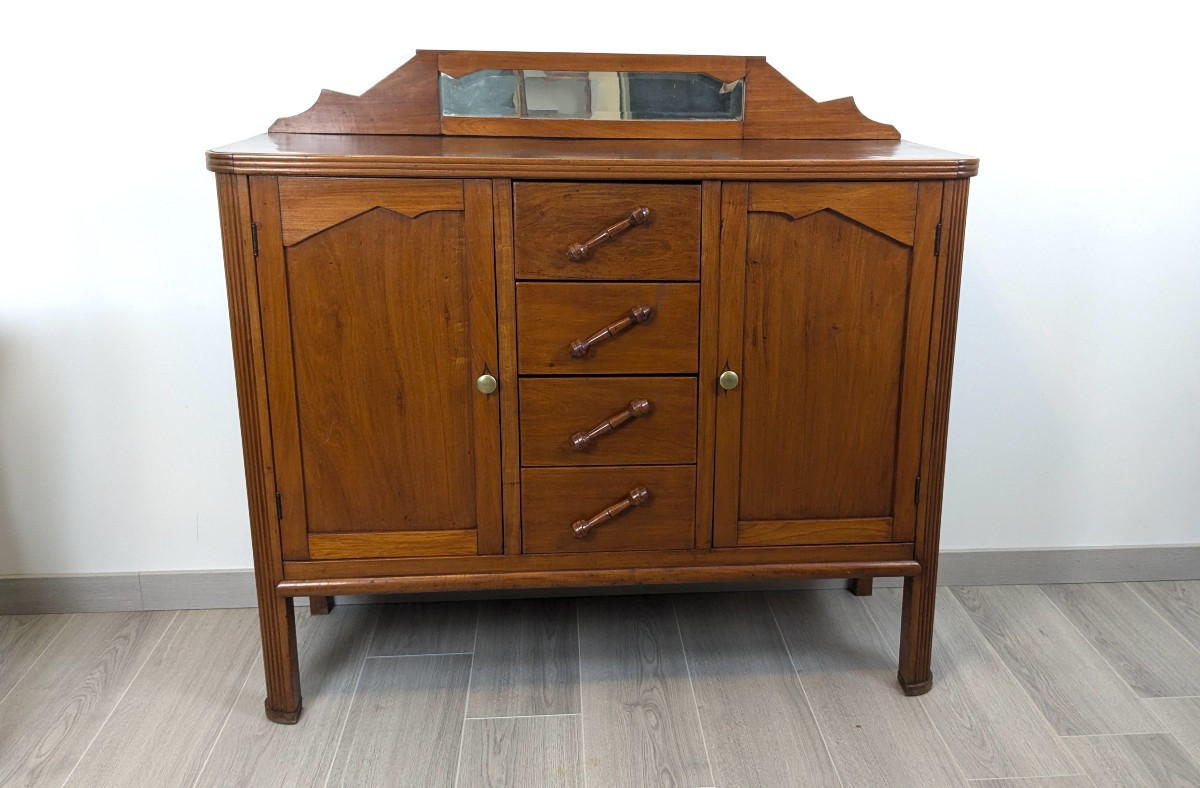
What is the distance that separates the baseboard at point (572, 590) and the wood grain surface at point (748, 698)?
112 millimetres

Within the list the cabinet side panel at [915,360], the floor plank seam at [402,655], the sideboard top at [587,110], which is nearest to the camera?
A: the cabinet side panel at [915,360]

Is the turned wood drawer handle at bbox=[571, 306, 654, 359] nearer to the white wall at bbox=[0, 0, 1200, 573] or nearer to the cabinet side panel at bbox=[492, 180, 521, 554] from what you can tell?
the cabinet side panel at bbox=[492, 180, 521, 554]

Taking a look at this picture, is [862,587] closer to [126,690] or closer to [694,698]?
[694,698]

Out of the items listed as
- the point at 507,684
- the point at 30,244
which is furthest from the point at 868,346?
the point at 30,244

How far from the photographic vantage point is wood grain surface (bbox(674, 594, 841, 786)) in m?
1.54

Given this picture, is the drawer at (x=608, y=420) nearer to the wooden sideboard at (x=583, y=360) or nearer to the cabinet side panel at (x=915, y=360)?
the wooden sideboard at (x=583, y=360)

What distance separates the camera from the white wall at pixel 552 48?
1765mm

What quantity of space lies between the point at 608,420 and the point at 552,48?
71 cm

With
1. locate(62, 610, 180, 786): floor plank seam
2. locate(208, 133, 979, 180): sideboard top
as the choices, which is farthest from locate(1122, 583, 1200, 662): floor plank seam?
locate(62, 610, 180, 786): floor plank seam

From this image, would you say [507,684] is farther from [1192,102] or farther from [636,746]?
[1192,102]

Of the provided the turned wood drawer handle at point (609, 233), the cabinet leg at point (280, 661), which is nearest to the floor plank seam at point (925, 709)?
the turned wood drawer handle at point (609, 233)

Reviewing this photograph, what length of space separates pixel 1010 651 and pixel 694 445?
0.78 metres

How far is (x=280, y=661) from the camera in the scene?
1.64m

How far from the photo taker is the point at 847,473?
5.33 ft
